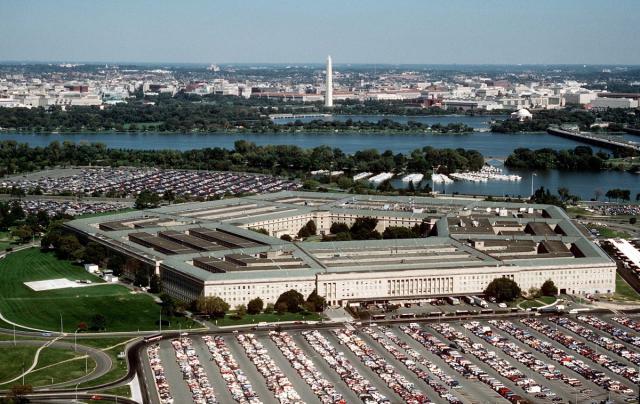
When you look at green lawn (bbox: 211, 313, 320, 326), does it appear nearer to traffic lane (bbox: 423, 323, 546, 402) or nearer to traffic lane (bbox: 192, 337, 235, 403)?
traffic lane (bbox: 192, 337, 235, 403)

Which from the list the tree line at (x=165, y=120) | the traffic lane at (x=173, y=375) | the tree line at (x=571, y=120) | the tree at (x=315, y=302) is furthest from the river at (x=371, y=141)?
the traffic lane at (x=173, y=375)

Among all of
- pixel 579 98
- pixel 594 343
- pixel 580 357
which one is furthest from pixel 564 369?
pixel 579 98

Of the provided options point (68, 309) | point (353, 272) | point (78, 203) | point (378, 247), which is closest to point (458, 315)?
point (353, 272)

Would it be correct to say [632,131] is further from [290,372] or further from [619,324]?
[290,372]

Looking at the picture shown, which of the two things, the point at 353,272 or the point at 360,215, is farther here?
the point at 360,215

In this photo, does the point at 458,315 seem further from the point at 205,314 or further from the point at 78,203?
the point at 78,203

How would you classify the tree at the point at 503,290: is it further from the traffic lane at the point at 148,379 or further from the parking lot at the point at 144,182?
the parking lot at the point at 144,182
